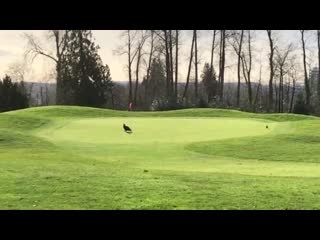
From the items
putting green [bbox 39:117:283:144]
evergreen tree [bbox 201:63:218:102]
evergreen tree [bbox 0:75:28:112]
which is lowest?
putting green [bbox 39:117:283:144]

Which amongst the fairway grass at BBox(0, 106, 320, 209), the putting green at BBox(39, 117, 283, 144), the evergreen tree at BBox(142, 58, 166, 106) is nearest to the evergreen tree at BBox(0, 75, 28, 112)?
the fairway grass at BBox(0, 106, 320, 209)

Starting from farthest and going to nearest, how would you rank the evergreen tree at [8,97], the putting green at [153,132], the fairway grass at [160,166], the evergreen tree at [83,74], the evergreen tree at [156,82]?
the evergreen tree at [156,82], the evergreen tree at [83,74], the evergreen tree at [8,97], the putting green at [153,132], the fairway grass at [160,166]

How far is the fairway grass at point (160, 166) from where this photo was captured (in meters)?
6.62

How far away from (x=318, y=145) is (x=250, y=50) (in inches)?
1324

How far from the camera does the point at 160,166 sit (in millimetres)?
11102

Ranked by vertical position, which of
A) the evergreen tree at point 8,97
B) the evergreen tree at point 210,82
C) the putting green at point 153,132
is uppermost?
the evergreen tree at point 210,82

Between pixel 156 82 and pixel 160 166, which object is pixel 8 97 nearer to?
pixel 156 82

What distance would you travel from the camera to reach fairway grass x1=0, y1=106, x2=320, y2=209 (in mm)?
6621

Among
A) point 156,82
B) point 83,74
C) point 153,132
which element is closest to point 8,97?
point 83,74

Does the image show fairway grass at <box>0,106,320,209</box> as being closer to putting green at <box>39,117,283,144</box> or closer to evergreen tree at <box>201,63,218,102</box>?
putting green at <box>39,117,283,144</box>

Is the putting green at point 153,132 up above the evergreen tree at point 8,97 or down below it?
below

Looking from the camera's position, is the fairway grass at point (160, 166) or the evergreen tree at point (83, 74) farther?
the evergreen tree at point (83, 74)

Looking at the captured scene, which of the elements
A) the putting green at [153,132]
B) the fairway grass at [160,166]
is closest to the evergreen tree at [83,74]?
the fairway grass at [160,166]

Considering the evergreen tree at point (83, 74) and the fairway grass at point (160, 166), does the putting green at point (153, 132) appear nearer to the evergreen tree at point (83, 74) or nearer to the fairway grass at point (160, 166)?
the fairway grass at point (160, 166)
